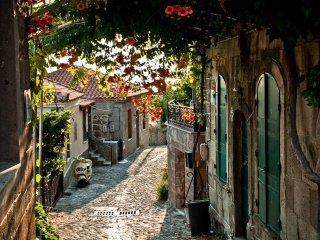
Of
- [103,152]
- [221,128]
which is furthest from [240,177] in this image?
[103,152]

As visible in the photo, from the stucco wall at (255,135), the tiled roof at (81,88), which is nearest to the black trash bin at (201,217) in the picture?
the stucco wall at (255,135)

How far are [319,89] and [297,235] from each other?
188 centimetres

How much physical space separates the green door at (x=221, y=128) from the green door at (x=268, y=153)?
231 centimetres

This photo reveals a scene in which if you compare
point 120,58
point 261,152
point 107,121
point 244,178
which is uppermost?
point 120,58

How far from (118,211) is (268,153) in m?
9.37

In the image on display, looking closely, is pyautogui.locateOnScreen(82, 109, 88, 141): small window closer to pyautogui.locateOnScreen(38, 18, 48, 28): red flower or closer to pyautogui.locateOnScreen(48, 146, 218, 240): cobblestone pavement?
pyautogui.locateOnScreen(48, 146, 218, 240): cobblestone pavement

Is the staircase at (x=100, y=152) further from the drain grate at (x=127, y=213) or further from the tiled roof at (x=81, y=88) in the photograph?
the drain grate at (x=127, y=213)

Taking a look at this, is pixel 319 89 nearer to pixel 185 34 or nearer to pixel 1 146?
pixel 1 146

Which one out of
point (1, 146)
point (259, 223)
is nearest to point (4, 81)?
point (1, 146)

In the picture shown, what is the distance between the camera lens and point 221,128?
10555 millimetres

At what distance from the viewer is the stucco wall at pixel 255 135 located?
18.9ft

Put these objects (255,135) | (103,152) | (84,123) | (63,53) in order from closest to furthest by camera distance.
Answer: (255,135) → (63,53) → (84,123) → (103,152)

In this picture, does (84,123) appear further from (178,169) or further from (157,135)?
(157,135)

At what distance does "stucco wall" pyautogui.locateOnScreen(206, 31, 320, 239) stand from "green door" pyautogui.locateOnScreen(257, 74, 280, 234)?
158 millimetres
